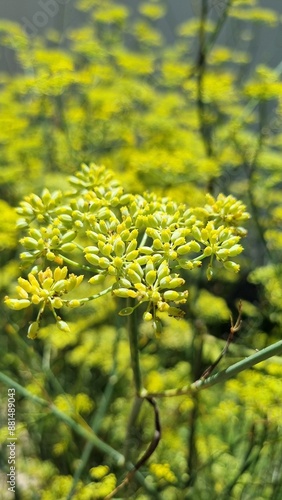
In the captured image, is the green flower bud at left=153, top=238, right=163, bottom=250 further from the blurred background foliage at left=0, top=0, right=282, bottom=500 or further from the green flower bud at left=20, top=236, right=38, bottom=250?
the blurred background foliage at left=0, top=0, right=282, bottom=500

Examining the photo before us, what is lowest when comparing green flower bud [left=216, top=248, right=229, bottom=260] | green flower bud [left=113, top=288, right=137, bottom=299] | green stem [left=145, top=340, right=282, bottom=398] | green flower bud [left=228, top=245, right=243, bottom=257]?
green stem [left=145, top=340, right=282, bottom=398]

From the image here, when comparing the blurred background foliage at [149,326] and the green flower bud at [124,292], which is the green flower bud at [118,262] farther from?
the blurred background foliage at [149,326]

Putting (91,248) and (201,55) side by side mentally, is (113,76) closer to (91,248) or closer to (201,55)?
(201,55)

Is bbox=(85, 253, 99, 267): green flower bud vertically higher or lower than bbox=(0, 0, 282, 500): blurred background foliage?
higher

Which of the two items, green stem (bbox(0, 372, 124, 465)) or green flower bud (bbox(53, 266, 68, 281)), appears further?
green stem (bbox(0, 372, 124, 465))

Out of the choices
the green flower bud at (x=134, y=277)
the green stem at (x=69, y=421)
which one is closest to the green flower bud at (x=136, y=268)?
the green flower bud at (x=134, y=277)

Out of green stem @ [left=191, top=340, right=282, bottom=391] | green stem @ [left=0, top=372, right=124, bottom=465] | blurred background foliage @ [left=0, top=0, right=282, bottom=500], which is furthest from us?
blurred background foliage @ [left=0, top=0, right=282, bottom=500]

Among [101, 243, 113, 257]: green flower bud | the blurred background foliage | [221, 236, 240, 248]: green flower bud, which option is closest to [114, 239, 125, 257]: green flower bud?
[101, 243, 113, 257]: green flower bud

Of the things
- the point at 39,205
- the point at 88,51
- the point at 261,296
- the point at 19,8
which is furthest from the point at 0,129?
the point at 19,8
